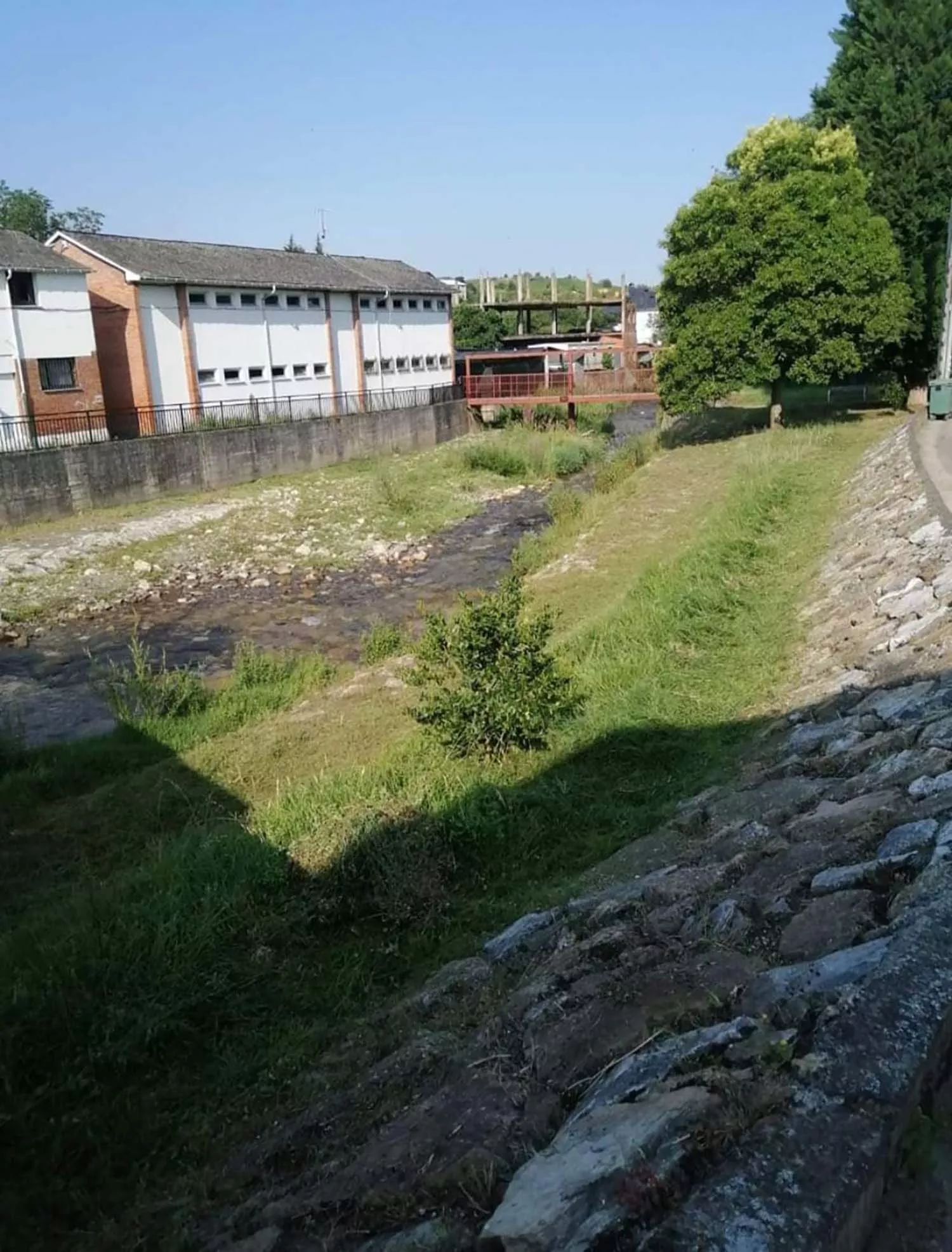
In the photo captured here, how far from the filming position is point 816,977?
2760 mm

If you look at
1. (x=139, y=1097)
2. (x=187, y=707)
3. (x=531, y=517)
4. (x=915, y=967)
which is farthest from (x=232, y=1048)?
→ (x=531, y=517)

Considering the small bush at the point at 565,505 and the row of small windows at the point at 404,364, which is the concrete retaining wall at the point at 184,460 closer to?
the row of small windows at the point at 404,364

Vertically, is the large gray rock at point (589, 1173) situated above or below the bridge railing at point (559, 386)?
below

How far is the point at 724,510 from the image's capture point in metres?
15.4

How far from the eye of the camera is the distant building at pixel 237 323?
93.8 feet

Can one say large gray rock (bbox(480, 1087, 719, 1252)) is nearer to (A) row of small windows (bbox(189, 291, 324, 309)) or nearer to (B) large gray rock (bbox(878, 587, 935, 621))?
(B) large gray rock (bbox(878, 587, 935, 621))

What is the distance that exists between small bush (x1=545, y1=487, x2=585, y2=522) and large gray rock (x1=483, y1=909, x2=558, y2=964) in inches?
611

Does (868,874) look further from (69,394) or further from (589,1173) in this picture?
(69,394)

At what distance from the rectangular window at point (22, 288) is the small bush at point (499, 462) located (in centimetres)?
1368

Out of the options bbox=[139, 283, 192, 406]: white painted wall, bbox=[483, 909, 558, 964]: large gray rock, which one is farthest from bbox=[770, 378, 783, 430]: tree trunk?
bbox=[483, 909, 558, 964]: large gray rock

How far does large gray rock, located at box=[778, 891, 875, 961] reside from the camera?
3.08 meters

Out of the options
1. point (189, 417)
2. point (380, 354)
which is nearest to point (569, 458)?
point (380, 354)

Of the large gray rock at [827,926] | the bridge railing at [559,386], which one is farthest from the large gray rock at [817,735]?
the bridge railing at [559,386]

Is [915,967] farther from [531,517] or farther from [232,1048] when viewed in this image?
[531,517]
